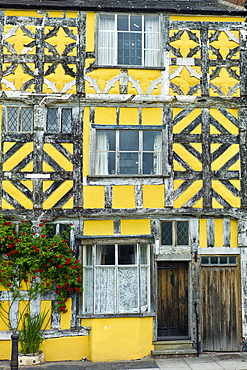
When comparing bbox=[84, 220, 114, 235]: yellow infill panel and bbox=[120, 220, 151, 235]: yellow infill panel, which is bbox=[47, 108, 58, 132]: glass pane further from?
bbox=[120, 220, 151, 235]: yellow infill panel

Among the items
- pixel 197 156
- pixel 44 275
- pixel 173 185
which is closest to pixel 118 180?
pixel 173 185

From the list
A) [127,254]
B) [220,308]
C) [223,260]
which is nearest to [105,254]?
[127,254]

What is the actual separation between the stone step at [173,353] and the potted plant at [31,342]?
8.44 ft

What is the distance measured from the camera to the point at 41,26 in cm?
1076

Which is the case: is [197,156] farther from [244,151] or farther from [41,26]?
[41,26]

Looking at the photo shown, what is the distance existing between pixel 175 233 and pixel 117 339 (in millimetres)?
2807

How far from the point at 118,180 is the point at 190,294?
10.6ft

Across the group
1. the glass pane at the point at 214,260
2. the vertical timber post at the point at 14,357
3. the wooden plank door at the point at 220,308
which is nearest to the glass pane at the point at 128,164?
the glass pane at the point at 214,260

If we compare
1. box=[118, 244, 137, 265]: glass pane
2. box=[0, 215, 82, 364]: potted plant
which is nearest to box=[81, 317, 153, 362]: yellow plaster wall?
box=[0, 215, 82, 364]: potted plant

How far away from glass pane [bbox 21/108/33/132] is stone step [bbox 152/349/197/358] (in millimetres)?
6047

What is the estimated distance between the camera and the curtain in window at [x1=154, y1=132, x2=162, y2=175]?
10705 mm

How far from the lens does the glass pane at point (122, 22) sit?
433 inches

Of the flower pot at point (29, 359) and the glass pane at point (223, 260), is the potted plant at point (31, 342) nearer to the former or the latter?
the flower pot at point (29, 359)

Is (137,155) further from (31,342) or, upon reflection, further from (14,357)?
(14,357)
